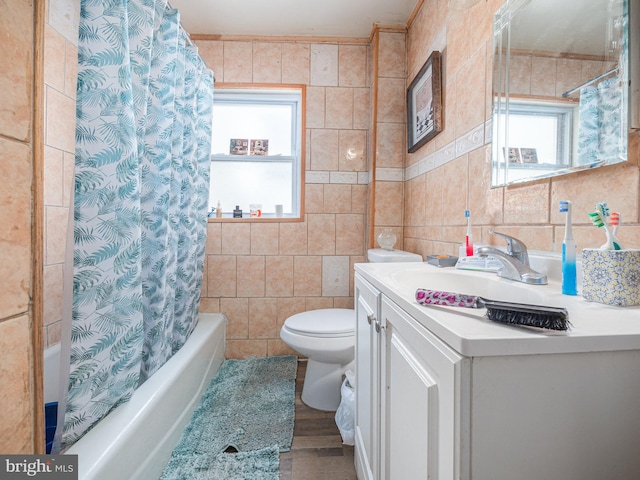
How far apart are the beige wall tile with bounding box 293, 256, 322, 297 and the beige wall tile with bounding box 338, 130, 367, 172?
28.0 inches

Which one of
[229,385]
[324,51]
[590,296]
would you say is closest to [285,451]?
[229,385]

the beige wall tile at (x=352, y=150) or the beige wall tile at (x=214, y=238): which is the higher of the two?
the beige wall tile at (x=352, y=150)

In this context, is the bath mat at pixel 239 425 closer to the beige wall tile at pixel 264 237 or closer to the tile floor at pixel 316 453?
the tile floor at pixel 316 453

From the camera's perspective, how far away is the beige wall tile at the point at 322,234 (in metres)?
2.27

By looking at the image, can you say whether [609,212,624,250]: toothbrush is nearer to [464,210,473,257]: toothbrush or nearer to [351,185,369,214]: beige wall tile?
[464,210,473,257]: toothbrush

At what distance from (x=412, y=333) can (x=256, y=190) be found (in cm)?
202

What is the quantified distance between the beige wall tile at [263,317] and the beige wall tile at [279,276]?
0.07 meters

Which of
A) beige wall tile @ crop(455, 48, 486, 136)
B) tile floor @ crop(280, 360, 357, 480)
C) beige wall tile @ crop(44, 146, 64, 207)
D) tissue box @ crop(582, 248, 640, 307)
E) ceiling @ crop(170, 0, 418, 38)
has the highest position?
ceiling @ crop(170, 0, 418, 38)

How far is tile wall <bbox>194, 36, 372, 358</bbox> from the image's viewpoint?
7.29 ft

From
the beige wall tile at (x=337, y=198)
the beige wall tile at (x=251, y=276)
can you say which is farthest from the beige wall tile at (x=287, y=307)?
the beige wall tile at (x=337, y=198)

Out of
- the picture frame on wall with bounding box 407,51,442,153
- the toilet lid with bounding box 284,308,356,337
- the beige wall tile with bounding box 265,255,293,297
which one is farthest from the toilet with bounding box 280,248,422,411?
the picture frame on wall with bounding box 407,51,442,153

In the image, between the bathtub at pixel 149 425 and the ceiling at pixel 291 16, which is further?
the ceiling at pixel 291 16

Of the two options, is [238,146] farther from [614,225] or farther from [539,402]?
[539,402]

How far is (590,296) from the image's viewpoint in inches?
24.8
